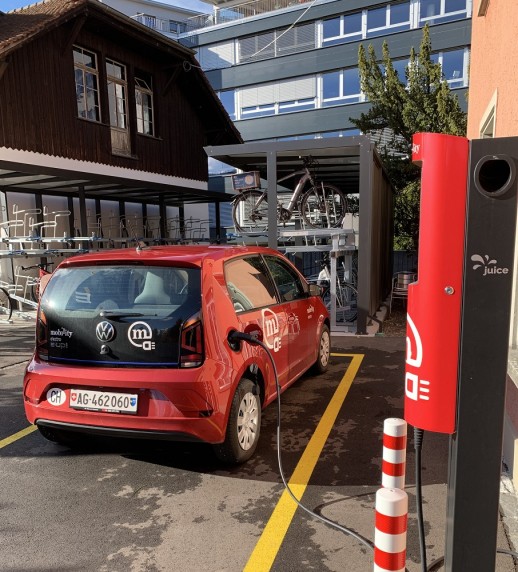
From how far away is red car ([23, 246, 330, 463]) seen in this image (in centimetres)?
332

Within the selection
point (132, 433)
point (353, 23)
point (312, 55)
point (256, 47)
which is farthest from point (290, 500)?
point (256, 47)

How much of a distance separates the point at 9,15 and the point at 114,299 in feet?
44.6

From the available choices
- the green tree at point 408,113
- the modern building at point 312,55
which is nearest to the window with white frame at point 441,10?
the modern building at point 312,55

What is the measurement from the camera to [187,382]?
129 inches

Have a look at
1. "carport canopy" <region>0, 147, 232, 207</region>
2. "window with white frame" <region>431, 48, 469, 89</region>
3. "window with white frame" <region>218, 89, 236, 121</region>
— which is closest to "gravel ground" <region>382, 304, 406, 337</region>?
"carport canopy" <region>0, 147, 232, 207</region>

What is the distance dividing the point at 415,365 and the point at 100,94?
567 inches

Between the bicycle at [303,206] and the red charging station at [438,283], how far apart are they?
839 cm

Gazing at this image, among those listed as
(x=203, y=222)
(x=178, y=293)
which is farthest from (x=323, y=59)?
(x=178, y=293)

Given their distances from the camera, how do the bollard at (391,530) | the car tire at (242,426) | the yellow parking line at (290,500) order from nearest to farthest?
the bollard at (391,530) < the yellow parking line at (290,500) < the car tire at (242,426)

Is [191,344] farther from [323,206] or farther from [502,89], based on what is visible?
[323,206]

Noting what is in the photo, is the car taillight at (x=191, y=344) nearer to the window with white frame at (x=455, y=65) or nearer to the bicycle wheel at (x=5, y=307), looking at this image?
the bicycle wheel at (x=5, y=307)

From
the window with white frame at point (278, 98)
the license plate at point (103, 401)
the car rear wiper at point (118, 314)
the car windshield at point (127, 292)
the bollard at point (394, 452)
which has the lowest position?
the license plate at point (103, 401)

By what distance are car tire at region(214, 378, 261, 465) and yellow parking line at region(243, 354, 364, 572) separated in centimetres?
40

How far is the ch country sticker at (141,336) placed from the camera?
11.2ft
